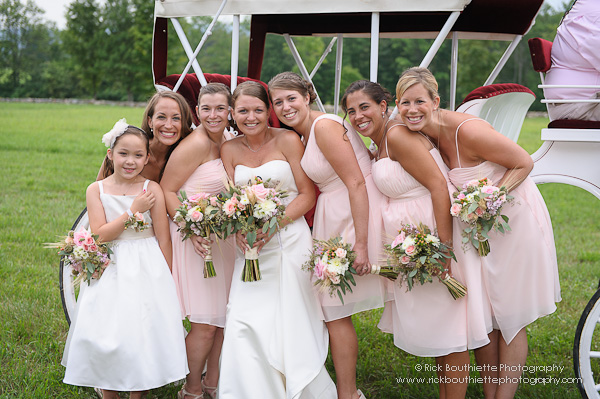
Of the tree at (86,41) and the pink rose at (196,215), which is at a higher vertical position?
the tree at (86,41)

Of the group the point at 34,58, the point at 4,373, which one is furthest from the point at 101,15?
the point at 4,373

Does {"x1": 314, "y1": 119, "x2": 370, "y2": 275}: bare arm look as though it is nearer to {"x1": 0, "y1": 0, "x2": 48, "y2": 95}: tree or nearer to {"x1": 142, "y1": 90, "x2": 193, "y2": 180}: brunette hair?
{"x1": 142, "y1": 90, "x2": 193, "y2": 180}: brunette hair

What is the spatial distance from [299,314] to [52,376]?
1913 mm

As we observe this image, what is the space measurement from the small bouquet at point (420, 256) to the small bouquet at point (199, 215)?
110 centimetres

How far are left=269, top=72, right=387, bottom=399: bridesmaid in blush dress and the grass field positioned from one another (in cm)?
71

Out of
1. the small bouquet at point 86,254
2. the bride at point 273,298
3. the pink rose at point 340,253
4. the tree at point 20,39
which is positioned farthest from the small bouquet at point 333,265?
the tree at point 20,39

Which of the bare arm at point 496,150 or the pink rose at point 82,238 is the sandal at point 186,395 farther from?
the bare arm at point 496,150

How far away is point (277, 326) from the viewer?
360cm

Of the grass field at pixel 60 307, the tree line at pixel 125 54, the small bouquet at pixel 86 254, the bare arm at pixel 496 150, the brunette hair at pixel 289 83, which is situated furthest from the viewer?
the tree line at pixel 125 54

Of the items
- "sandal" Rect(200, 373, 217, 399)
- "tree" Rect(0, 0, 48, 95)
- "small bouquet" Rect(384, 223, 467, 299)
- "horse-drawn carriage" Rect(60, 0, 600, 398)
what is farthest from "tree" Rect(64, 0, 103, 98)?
"small bouquet" Rect(384, 223, 467, 299)

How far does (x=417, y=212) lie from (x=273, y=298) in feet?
3.56

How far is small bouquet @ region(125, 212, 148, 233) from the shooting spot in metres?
3.48

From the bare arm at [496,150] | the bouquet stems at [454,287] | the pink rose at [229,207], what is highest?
the bare arm at [496,150]

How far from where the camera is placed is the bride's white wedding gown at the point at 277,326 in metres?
3.54
